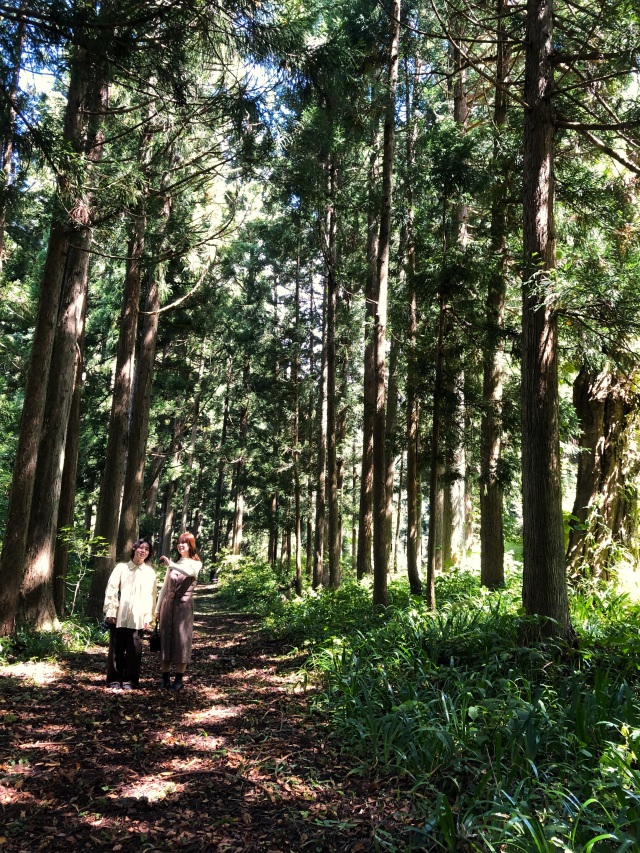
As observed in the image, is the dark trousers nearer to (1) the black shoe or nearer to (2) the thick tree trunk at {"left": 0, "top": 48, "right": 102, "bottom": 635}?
(1) the black shoe

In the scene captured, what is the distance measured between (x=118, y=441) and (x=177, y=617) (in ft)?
17.5

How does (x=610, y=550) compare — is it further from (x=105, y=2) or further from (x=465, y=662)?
(x=105, y=2)

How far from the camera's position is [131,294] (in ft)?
38.0

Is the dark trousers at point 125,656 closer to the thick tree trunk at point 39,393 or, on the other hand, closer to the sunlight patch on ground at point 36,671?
the sunlight patch on ground at point 36,671

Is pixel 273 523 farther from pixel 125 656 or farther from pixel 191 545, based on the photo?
pixel 125 656

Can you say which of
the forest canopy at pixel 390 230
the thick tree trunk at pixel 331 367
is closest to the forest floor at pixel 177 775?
the forest canopy at pixel 390 230

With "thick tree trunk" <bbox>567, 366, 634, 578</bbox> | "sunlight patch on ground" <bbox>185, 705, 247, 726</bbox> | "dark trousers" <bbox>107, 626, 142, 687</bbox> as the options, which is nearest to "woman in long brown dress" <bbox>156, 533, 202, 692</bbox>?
"dark trousers" <bbox>107, 626, 142, 687</bbox>

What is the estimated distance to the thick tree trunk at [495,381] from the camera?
8.89 meters

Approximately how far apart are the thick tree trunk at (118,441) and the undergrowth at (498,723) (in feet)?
17.0

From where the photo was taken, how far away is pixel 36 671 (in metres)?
6.97

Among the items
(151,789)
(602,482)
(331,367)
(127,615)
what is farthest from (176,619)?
(331,367)

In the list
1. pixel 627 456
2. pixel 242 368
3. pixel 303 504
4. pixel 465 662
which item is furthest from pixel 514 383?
pixel 242 368

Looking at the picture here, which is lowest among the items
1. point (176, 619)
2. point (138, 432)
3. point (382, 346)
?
point (176, 619)

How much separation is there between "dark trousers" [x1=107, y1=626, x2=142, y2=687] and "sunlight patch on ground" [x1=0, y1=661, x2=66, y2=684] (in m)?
0.72
